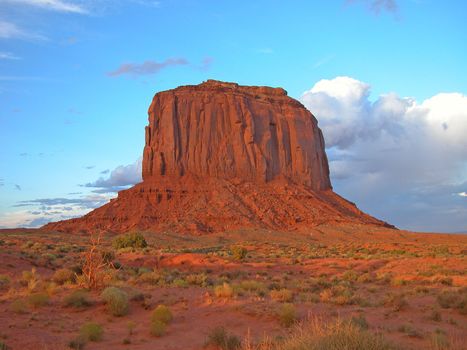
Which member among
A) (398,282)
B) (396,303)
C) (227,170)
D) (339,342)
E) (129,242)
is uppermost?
(227,170)

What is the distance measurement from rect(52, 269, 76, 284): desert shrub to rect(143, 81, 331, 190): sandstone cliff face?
2191 inches

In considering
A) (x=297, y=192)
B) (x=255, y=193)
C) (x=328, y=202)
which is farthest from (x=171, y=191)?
(x=328, y=202)

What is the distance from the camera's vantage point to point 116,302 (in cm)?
1322

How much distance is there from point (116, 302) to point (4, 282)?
6.47 metres

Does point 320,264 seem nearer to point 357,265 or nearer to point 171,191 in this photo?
point 357,265

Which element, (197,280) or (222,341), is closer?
(222,341)

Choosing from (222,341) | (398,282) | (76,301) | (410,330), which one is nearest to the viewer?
(222,341)

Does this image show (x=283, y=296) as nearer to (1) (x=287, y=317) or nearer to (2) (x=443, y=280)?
(1) (x=287, y=317)

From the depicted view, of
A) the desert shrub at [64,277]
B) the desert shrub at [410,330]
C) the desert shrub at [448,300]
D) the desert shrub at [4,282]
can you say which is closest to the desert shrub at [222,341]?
the desert shrub at [410,330]

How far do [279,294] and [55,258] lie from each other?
51.1ft

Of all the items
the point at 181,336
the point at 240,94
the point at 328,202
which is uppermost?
the point at 240,94

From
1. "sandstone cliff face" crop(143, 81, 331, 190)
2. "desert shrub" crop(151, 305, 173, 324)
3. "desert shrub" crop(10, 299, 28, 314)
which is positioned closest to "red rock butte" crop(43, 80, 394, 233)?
"sandstone cliff face" crop(143, 81, 331, 190)

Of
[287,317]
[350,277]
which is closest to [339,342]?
[287,317]

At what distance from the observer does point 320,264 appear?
95.4 ft
